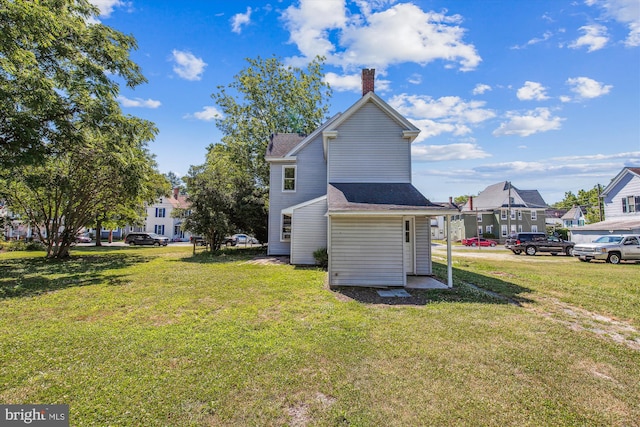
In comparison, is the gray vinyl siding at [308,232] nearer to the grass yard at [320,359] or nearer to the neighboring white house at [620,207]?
the grass yard at [320,359]

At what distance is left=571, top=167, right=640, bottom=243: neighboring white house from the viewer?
2462 cm

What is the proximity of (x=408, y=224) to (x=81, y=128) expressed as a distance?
45.6 feet

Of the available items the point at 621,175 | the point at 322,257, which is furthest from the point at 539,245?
the point at 322,257

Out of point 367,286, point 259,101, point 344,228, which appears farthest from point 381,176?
point 259,101

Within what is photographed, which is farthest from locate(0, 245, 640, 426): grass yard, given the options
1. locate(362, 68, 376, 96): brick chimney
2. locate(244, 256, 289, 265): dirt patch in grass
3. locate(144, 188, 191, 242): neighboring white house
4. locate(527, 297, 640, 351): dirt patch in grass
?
locate(144, 188, 191, 242): neighboring white house

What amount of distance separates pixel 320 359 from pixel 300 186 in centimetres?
1416

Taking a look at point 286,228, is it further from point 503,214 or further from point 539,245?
point 503,214

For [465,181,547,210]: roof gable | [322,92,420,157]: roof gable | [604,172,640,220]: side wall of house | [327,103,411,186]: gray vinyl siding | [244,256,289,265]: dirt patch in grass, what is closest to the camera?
[322,92,420,157]: roof gable

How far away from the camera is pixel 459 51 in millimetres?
11242

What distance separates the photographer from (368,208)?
8656mm

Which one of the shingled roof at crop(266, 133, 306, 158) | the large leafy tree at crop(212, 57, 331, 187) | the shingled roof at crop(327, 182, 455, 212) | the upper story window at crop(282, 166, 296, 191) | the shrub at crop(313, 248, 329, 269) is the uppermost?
the large leafy tree at crop(212, 57, 331, 187)

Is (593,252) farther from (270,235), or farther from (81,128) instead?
(81,128)

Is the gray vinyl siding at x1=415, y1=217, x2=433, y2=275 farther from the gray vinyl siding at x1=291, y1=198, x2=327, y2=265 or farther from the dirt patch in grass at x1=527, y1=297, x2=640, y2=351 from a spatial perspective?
the gray vinyl siding at x1=291, y1=198, x2=327, y2=265

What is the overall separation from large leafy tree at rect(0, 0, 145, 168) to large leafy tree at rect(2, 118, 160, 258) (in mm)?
930
